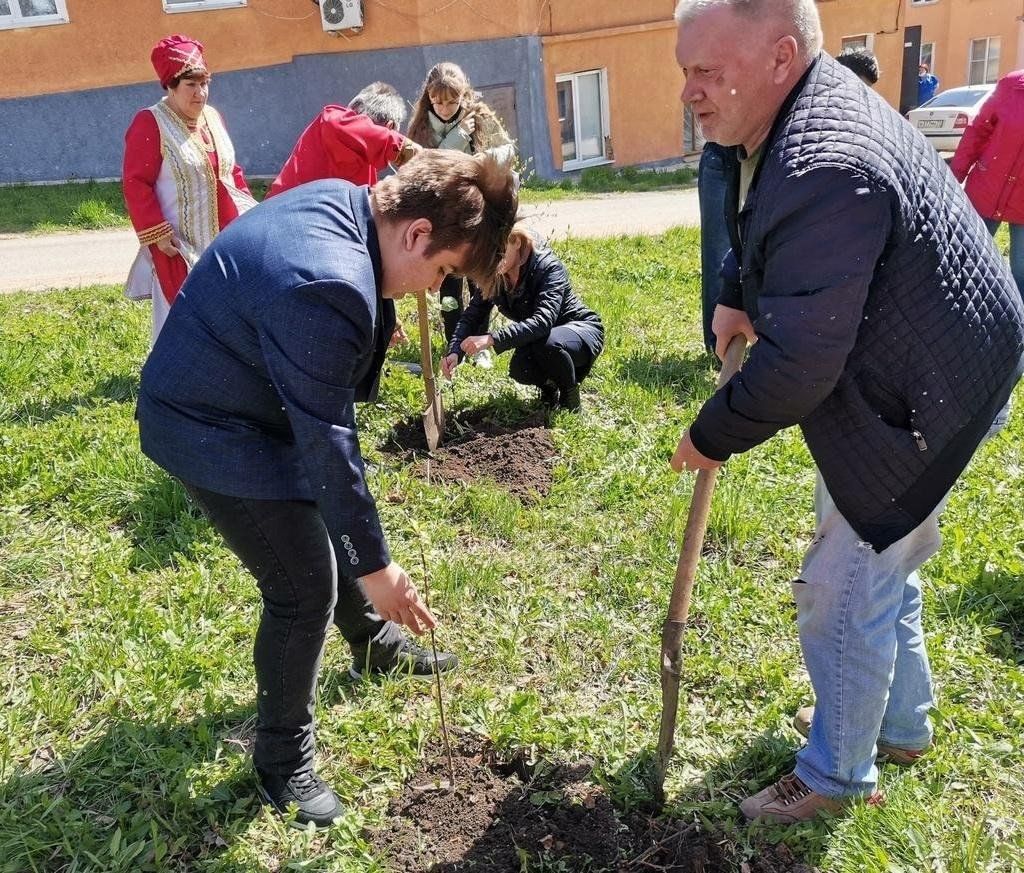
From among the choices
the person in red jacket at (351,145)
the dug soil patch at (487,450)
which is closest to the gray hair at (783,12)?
the dug soil patch at (487,450)

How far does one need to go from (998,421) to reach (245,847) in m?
2.16

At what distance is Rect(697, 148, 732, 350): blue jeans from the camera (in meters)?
5.30

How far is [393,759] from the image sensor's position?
2684 millimetres

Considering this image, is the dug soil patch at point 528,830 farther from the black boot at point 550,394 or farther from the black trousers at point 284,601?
the black boot at point 550,394

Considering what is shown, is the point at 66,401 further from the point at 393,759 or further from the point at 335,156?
the point at 393,759

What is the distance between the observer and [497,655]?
3.10 metres

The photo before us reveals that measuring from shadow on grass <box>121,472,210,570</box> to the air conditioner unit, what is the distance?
39.3 ft

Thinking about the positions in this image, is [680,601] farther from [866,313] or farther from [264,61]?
[264,61]

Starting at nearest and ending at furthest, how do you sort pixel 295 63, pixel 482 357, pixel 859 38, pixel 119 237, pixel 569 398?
pixel 482 357, pixel 569 398, pixel 119 237, pixel 295 63, pixel 859 38

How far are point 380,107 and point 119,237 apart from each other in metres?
6.88

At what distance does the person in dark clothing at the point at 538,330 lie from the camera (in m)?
4.69

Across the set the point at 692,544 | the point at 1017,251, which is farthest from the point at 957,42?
the point at 692,544

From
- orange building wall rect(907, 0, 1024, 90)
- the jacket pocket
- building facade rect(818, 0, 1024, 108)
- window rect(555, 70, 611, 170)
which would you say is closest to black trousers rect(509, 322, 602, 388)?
the jacket pocket

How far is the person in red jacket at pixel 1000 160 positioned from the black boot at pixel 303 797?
15.7 feet
